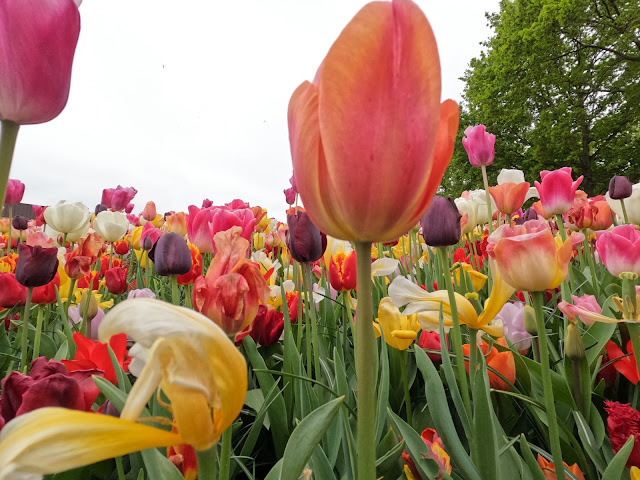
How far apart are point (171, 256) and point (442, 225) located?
1.75ft

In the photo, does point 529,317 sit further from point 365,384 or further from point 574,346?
point 365,384

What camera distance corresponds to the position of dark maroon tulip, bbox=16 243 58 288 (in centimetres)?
93

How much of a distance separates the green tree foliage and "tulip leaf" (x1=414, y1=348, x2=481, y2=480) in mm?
12341

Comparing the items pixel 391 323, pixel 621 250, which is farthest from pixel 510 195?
pixel 391 323

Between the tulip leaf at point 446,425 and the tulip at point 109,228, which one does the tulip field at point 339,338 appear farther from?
the tulip at point 109,228

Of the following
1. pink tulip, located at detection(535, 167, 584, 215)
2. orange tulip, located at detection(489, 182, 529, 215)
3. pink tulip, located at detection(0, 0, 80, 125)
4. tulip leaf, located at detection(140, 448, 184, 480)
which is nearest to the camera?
pink tulip, located at detection(0, 0, 80, 125)

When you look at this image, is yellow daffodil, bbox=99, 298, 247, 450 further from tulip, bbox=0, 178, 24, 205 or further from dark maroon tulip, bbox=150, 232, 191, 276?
tulip, bbox=0, 178, 24, 205

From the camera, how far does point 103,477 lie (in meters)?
0.73

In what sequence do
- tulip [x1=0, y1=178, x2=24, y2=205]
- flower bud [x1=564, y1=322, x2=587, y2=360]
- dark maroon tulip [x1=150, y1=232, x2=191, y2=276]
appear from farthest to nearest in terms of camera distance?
tulip [x1=0, y1=178, x2=24, y2=205] → dark maroon tulip [x1=150, y1=232, x2=191, y2=276] → flower bud [x1=564, y1=322, x2=587, y2=360]

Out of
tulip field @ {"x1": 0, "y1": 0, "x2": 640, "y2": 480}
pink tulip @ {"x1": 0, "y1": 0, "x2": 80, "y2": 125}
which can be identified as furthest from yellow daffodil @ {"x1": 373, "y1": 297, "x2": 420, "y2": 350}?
pink tulip @ {"x1": 0, "y1": 0, "x2": 80, "y2": 125}

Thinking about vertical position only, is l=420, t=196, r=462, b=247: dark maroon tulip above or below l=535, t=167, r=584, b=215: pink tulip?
below

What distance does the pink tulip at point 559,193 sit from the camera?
5.38 feet

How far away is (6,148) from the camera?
306 mm

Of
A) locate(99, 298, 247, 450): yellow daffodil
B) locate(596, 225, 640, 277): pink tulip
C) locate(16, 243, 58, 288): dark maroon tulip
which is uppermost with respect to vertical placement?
locate(596, 225, 640, 277): pink tulip
